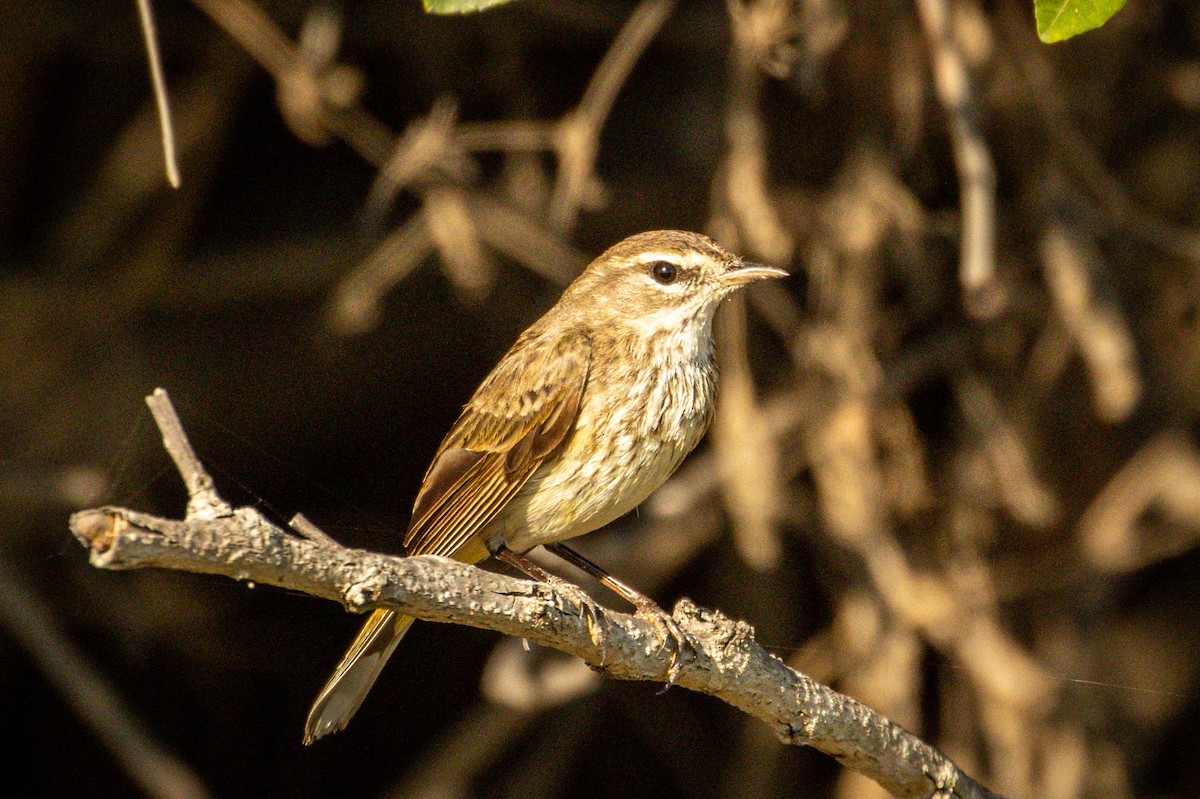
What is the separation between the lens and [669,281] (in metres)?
4.20

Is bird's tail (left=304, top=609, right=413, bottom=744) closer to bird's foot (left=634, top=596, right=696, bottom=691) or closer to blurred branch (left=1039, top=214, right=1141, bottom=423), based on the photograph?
bird's foot (left=634, top=596, right=696, bottom=691)

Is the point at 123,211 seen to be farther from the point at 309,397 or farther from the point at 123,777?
the point at 123,777

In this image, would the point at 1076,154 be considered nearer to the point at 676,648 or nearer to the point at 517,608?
the point at 676,648

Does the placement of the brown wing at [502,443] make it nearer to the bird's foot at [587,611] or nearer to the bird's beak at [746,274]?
the bird's beak at [746,274]

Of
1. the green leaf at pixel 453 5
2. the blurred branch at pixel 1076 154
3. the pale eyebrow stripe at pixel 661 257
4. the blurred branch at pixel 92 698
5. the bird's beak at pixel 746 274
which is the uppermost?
the blurred branch at pixel 1076 154

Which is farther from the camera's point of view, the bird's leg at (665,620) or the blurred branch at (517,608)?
the bird's leg at (665,620)

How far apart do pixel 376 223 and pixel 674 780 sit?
9.84ft

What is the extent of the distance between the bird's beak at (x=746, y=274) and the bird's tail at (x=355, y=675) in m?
1.34

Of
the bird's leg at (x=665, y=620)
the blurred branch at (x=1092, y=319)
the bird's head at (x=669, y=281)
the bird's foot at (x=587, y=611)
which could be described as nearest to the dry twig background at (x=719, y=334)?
the blurred branch at (x=1092, y=319)

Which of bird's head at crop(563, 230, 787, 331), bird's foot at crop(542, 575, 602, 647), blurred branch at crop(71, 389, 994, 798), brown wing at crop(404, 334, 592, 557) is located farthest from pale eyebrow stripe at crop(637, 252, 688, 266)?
bird's foot at crop(542, 575, 602, 647)

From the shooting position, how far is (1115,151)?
582 cm

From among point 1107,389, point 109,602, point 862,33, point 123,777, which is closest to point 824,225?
point 862,33

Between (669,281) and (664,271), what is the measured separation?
0.04 m

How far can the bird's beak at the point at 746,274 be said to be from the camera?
13.3 feet
